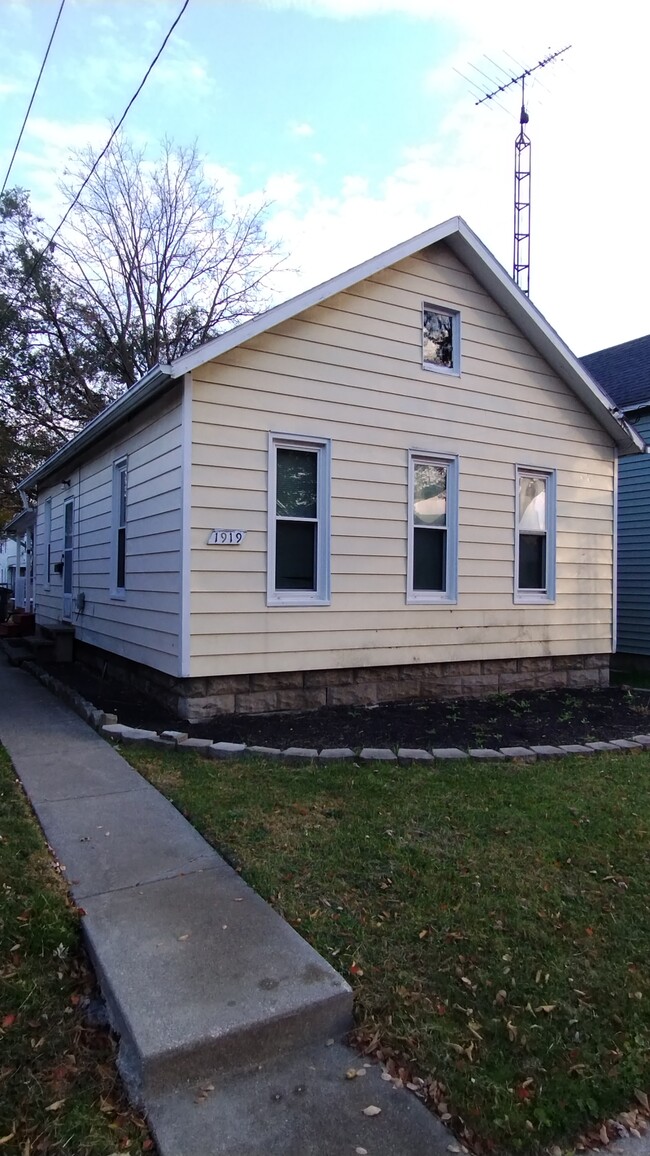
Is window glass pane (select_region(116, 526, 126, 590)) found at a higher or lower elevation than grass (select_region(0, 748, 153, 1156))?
higher

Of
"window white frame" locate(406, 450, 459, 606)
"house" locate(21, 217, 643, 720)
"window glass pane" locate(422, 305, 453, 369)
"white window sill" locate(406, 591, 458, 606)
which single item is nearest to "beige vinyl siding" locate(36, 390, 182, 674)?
"house" locate(21, 217, 643, 720)

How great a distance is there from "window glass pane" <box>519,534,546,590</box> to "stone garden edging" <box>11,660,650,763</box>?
3171 millimetres

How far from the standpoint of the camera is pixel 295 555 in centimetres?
742

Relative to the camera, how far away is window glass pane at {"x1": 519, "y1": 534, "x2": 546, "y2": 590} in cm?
939

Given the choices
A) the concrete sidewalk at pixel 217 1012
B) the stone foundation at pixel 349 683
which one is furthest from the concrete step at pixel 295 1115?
the stone foundation at pixel 349 683

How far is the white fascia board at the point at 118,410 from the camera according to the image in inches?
257

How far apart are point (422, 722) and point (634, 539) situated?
780 cm

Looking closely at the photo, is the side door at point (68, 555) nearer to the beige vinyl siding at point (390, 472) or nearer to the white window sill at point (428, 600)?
the beige vinyl siding at point (390, 472)

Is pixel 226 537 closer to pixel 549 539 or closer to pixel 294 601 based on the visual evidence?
pixel 294 601

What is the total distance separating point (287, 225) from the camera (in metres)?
21.0

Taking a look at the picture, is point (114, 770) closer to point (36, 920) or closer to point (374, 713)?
point (36, 920)

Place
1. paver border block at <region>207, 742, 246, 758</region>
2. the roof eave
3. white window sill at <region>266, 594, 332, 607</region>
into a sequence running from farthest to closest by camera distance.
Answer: the roof eave, white window sill at <region>266, 594, 332, 607</region>, paver border block at <region>207, 742, 246, 758</region>

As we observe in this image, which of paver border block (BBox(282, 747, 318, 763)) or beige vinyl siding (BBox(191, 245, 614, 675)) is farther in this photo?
beige vinyl siding (BBox(191, 245, 614, 675))

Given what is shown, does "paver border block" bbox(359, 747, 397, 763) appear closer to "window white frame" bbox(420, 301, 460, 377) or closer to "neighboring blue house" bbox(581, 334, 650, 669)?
"window white frame" bbox(420, 301, 460, 377)
